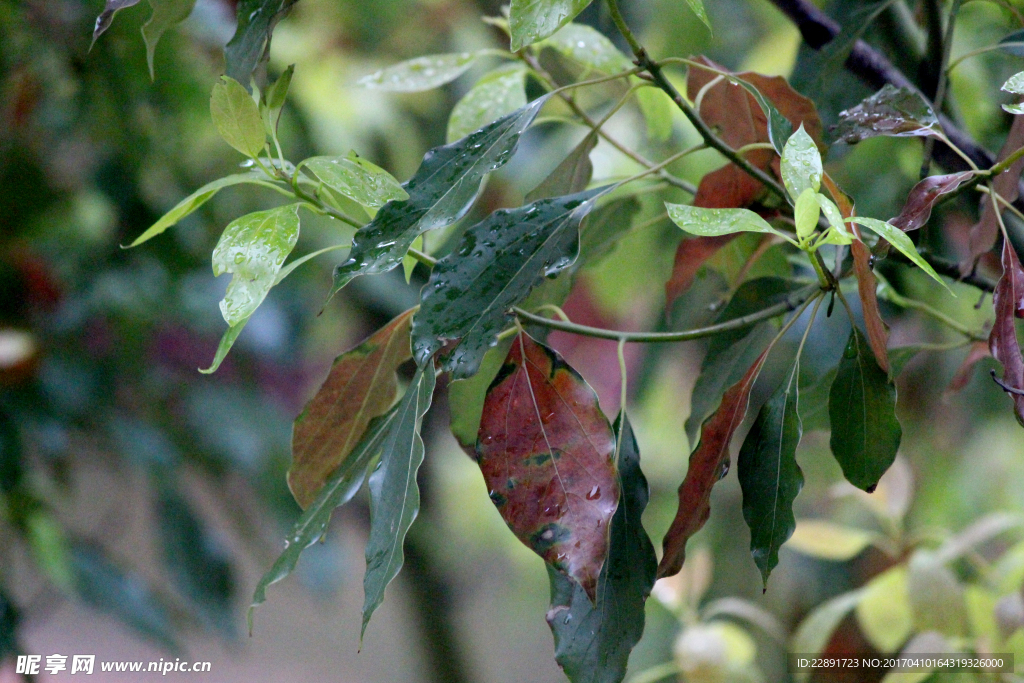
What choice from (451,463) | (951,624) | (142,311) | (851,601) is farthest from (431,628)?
(951,624)

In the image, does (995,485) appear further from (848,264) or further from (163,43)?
(163,43)

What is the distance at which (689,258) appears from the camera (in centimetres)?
46

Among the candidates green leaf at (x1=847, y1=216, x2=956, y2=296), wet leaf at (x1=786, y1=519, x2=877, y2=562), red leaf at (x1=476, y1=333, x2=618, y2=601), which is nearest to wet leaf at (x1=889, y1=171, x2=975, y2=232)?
green leaf at (x1=847, y1=216, x2=956, y2=296)

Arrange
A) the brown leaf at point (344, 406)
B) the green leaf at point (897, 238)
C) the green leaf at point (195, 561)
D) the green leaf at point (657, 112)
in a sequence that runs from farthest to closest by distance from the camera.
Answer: the green leaf at point (195, 561), the green leaf at point (657, 112), the brown leaf at point (344, 406), the green leaf at point (897, 238)

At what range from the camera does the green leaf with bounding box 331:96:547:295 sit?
0.28 m

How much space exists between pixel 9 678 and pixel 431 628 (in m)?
0.81

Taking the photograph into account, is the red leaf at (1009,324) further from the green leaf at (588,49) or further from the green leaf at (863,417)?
the green leaf at (588,49)

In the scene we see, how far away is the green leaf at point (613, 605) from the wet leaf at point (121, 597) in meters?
0.70

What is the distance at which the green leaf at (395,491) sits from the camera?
0.95ft

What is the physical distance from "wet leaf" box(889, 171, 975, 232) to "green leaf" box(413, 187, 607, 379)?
119 millimetres

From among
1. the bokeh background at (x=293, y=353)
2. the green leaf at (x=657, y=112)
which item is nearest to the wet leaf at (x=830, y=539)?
the bokeh background at (x=293, y=353)

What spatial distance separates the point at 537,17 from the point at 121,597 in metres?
0.85

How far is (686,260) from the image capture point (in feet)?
1.51

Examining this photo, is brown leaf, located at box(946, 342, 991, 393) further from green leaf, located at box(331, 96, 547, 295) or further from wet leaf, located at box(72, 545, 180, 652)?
wet leaf, located at box(72, 545, 180, 652)
